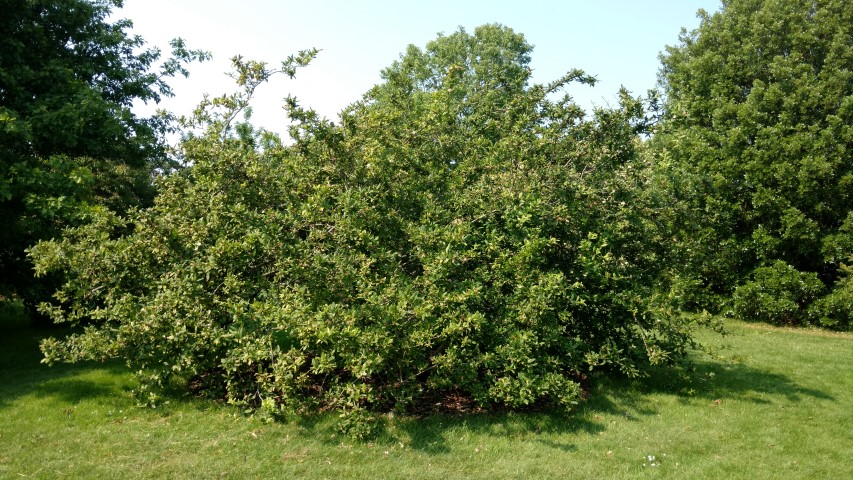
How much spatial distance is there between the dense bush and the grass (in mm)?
356

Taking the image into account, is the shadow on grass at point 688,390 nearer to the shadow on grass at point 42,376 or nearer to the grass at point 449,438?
the grass at point 449,438

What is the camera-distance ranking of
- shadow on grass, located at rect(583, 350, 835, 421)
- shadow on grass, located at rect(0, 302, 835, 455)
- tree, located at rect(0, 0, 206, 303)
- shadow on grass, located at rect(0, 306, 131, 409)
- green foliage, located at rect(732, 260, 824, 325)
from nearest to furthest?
shadow on grass, located at rect(0, 302, 835, 455) → shadow on grass, located at rect(0, 306, 131, 409) → shadow on grass, located at rect(583, 350, 835, 421) → tree, located at rect(0, 0, 206, 303) → green foliage, located at rect(732, 260, 824, 325)

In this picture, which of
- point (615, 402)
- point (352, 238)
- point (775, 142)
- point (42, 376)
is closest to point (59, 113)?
point (42, 376)

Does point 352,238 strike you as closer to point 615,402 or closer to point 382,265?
point 382,265

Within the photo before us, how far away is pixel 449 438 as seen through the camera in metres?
6.82

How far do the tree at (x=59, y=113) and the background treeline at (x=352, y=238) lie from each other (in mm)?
40

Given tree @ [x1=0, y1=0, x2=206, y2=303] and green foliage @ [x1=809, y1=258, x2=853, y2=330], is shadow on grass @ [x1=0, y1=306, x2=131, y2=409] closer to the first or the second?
tree @ [x1=0, y1=0, x2=206, y2=303]

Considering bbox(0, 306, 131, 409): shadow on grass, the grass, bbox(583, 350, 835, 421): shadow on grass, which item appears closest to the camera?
the grass

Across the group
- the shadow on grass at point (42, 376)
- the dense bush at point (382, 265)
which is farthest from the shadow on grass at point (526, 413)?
the dense bush at point (382, 265)

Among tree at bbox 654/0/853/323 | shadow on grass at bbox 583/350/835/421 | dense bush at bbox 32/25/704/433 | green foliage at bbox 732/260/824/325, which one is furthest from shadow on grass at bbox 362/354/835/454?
green foliage at bbox 732/260/824/325

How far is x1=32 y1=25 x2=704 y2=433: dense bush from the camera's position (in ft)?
22.3

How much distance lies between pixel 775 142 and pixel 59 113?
1702 cm

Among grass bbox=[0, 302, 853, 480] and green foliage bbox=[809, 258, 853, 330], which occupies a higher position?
green foliage bbox=[809, 258, 853, 330]

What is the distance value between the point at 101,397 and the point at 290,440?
2.85 m
